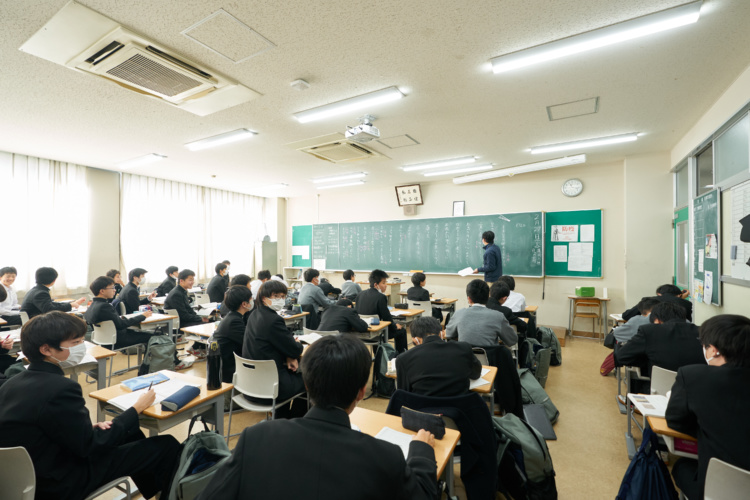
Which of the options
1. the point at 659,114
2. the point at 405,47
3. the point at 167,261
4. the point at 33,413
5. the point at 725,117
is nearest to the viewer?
the point at 33,413

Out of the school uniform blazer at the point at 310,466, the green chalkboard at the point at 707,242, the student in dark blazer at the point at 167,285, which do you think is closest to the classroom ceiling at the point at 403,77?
the green chalkboard at the point at 707,242

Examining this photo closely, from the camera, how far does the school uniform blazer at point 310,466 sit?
83 centimetres

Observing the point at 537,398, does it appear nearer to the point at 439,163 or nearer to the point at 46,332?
the point at 46,332

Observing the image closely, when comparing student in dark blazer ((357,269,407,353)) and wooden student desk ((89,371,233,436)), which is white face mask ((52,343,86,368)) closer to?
wooden student desk ((89,371,233,436))

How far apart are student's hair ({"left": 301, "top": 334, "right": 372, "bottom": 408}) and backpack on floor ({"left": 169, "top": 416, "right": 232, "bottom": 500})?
73cm

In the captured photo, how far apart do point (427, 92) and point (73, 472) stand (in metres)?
3.58

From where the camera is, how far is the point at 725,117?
3299 millimetres

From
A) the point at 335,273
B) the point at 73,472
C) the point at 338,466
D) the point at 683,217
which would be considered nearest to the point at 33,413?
the point at 73,472

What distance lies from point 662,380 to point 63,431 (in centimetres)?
326

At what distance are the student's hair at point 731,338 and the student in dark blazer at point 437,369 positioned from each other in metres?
1.09

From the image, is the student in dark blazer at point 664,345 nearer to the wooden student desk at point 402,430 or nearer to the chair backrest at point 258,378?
the wooden student desk at point 402,430

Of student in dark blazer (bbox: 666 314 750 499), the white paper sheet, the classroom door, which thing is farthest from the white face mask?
the white paper sheet

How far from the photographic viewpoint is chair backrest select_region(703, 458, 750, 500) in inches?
50.9

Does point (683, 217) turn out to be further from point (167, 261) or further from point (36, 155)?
point (36, 155)
